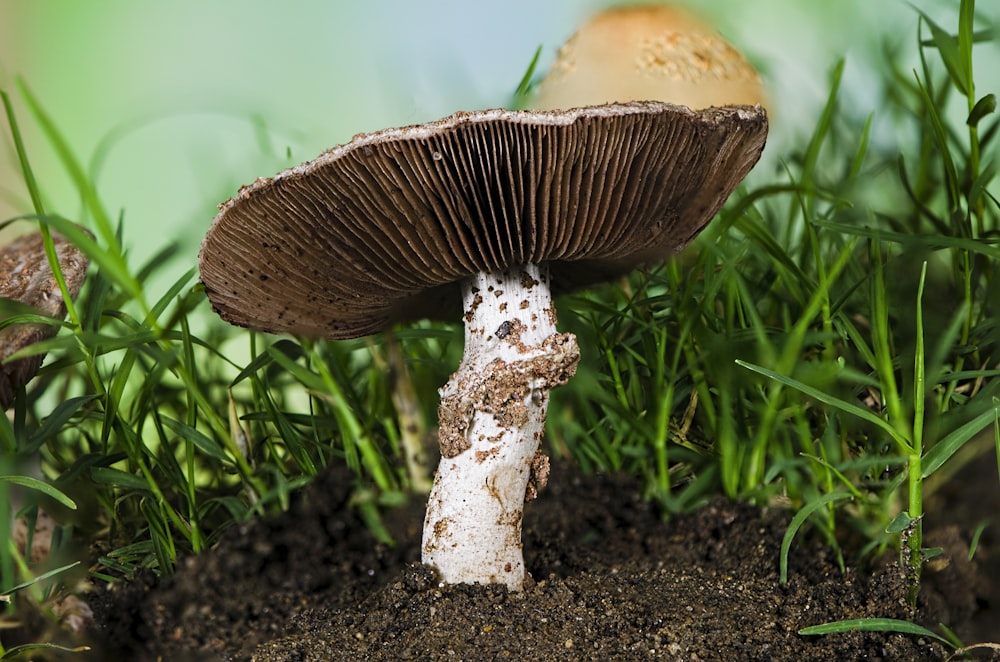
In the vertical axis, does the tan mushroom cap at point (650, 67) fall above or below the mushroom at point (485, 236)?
above

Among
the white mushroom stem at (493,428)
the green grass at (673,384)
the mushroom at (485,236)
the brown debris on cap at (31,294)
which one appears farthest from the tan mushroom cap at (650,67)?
the brown debris on cap at (31,294)

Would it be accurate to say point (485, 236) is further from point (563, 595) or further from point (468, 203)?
point (563, 595)

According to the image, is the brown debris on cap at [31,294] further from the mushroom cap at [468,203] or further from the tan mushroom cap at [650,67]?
the tan mushroom cap at [650,67]

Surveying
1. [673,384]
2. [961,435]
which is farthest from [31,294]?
[961,435]

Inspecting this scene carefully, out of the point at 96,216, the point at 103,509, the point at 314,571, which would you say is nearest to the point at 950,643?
the point at 314,571

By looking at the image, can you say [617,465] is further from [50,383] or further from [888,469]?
[50,383]

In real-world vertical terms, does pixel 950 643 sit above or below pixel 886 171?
below
